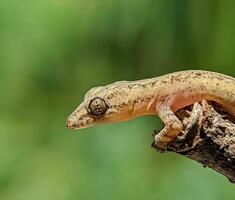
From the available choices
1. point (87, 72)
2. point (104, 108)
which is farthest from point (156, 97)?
point (87, 72)

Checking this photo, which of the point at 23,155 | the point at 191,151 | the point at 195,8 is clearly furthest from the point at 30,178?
the point at 191,151

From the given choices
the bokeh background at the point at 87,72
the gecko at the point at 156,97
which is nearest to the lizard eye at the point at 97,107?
the gecko at the point at 156,97

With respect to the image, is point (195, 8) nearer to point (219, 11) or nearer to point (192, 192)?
point (219, 11)

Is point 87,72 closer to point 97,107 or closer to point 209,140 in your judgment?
point 97,107

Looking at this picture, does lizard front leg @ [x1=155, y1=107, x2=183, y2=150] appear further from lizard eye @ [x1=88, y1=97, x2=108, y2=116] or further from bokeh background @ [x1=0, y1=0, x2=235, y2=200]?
bokeh background @ [x1=0, y1=0, x2=235, y2=200]

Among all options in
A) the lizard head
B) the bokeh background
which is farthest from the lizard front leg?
the bokeh background

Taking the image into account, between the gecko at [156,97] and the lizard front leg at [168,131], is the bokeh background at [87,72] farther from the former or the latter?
the lizard front leg at [168,131]

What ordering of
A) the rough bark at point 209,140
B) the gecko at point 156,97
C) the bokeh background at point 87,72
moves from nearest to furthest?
the rough bark at point 209,140 → the gecko at point 156,97 → the bokeh background at point 87,72
